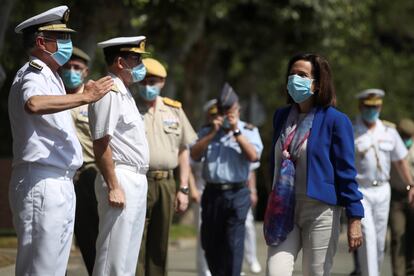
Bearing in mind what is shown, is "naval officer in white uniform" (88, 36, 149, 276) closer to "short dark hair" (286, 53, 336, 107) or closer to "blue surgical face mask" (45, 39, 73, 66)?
"blue surgical face mask" (45, 39, 73, 66)

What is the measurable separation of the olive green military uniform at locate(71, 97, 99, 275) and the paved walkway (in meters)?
1.18

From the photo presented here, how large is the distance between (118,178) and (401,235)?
530cm

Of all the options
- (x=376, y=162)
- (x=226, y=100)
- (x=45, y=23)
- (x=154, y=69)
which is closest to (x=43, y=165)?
(x=45, y=23)

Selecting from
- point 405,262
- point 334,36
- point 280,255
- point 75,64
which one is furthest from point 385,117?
point 280,255

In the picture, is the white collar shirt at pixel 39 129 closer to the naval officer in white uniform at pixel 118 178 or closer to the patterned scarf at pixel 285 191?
the naval officer in white uniform at pixel 118 178

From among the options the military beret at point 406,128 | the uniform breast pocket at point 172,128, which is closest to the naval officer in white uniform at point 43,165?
the uniform breast pocket at point 172,128

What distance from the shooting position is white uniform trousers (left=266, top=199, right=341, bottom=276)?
7.54 m

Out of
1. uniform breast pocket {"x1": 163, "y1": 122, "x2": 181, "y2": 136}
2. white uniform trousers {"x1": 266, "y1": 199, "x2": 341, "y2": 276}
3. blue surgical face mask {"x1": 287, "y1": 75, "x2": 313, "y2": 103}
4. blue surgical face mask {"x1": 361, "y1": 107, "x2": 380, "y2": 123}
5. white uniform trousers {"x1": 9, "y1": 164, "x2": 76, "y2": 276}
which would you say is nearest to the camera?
white uniform trousers {"x1": 9, "y1": 164, "x2": 76, "y2": 276}

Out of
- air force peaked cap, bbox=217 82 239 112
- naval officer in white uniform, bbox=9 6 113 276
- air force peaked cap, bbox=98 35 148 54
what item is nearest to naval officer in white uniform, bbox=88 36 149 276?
air force peaked cap, bbox=98 35 148 54

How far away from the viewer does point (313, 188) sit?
24.7ft

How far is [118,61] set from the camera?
8461 millimetres

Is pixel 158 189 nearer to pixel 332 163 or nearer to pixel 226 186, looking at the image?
pixel 226 186

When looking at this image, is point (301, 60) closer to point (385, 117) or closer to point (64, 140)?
point (64, 140)

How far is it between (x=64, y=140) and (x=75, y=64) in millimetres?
2940
